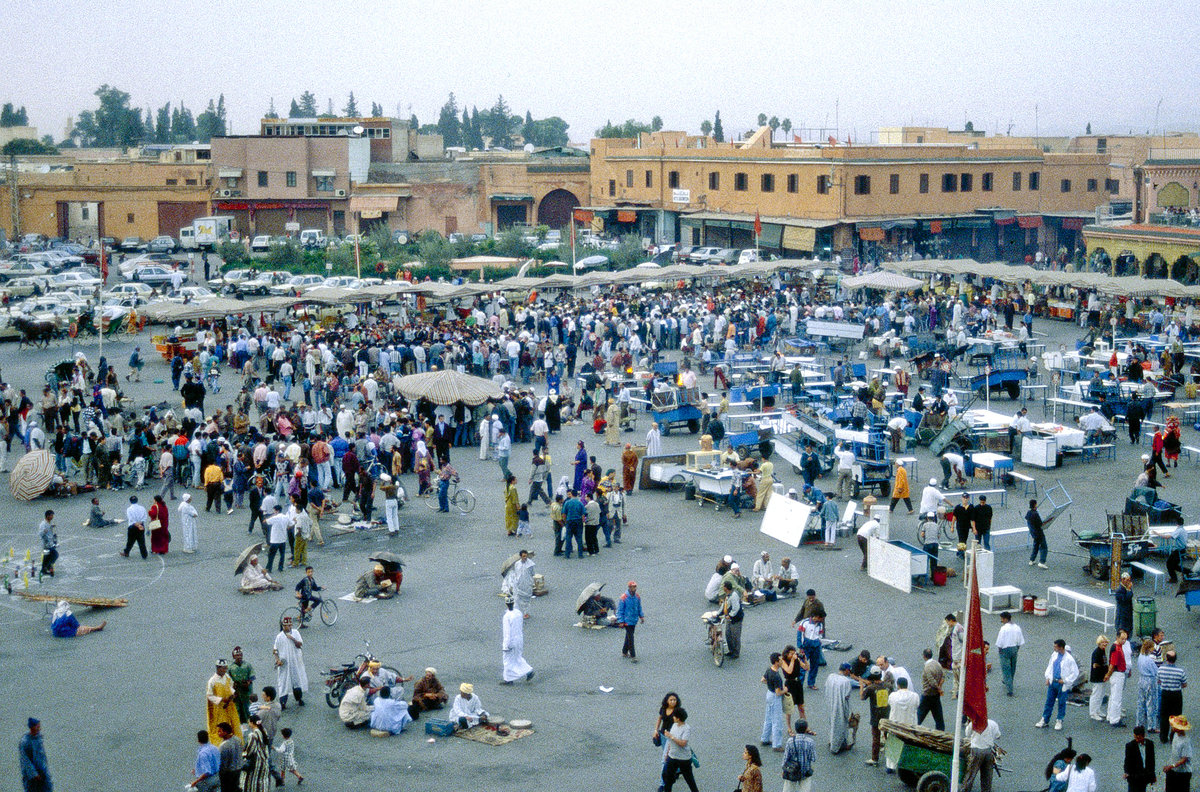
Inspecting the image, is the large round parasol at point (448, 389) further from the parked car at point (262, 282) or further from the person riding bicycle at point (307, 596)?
the parked car at point (262, 282)

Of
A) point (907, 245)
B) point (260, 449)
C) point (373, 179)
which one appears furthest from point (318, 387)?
point (373, 179)

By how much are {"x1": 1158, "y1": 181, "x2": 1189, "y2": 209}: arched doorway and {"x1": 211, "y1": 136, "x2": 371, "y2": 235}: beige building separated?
4402 centimetres

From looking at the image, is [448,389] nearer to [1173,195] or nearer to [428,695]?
[428,695]

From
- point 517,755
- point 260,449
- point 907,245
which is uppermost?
point 907,245

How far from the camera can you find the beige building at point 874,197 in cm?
5766

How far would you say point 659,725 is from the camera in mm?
12180

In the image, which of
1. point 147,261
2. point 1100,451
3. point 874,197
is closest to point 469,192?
point 147,261

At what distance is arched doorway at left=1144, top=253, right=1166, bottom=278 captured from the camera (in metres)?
47.0

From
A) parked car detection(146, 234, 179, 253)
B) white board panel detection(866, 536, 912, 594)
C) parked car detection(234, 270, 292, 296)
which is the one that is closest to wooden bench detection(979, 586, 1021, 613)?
white board panel detection(866, 536, 912, 594)

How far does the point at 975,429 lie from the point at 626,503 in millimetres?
7367

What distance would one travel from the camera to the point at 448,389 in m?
25.6

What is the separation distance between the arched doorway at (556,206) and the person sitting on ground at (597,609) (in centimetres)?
6031

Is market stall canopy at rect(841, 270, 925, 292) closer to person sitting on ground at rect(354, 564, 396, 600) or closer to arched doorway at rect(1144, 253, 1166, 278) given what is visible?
arched doorway at rect(1144, 253, 1166, 278)

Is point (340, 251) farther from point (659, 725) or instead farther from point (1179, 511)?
point (659, 725)
